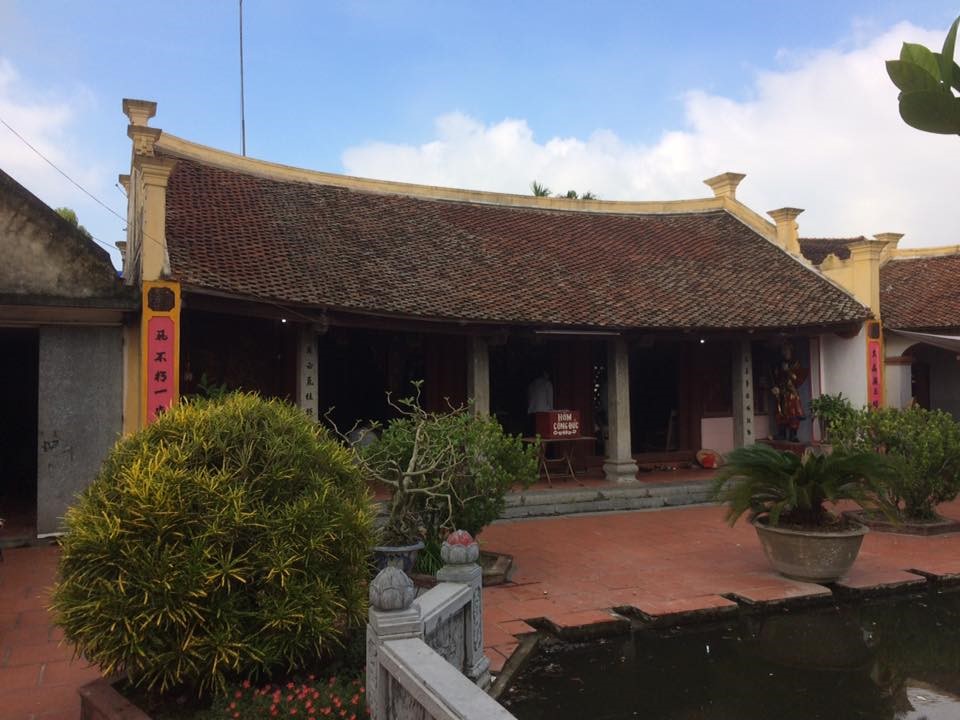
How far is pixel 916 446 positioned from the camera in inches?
348

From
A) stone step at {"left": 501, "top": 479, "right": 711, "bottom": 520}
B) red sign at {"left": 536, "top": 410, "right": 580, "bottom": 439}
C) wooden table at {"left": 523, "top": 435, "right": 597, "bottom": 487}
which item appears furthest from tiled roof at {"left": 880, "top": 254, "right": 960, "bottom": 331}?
red sign at {"left": 536, "top": 410, "right": 580, "bottom": 439}

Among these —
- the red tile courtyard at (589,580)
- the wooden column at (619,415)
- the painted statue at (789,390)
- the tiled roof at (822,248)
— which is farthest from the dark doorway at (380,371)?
the tiled roof at (822,248)

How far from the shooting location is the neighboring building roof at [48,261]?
7906 mm

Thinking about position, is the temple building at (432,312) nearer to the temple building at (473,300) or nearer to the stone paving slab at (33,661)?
the temple building at (473,300)

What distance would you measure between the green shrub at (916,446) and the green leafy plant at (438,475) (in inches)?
173

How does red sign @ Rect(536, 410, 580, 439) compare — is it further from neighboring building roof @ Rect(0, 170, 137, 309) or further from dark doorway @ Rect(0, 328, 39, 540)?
dark doorway @ Rect(0, 328, 39, 540)

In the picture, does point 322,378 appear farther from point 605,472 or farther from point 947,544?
point 947,544

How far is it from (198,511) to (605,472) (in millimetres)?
8827

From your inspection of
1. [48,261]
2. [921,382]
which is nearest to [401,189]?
[48,261]

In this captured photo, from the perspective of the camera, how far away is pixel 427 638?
12.2 feet

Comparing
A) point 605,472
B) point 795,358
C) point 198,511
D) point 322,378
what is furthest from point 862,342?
point 198,511

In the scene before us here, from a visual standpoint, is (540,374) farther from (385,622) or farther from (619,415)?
(385,622)

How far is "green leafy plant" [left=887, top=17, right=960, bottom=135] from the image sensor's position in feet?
8.79

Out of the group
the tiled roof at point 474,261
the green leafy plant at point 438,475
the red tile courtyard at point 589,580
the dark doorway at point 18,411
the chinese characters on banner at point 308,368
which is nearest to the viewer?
the red tile courtyard at point 589,580
